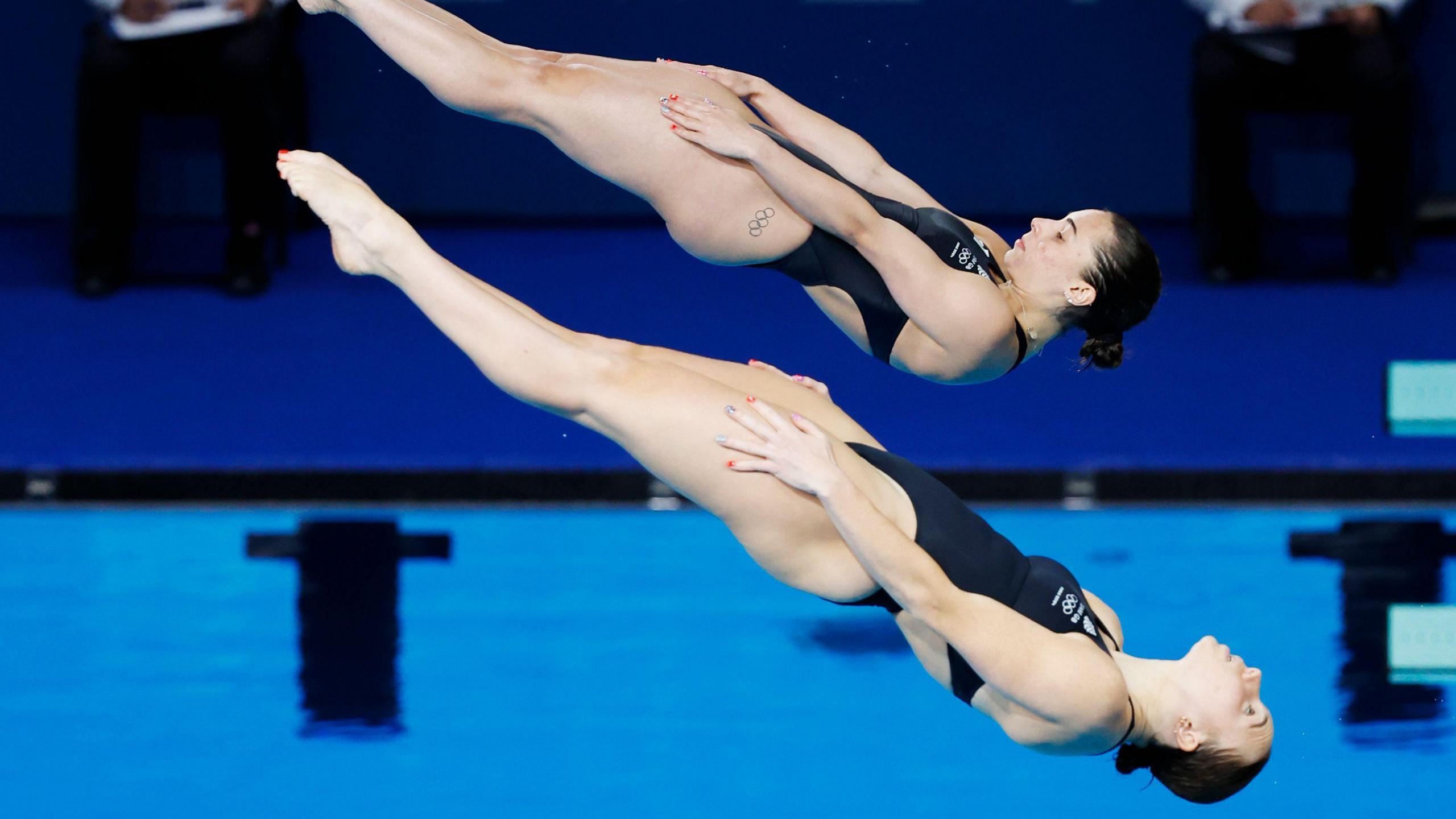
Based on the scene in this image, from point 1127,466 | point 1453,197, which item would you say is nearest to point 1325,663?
point 1127,466

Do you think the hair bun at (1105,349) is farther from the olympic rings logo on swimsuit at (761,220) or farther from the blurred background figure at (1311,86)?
the blurred background figure at (1311,86)

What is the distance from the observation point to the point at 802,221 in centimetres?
357

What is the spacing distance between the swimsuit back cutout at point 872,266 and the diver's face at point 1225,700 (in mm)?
734

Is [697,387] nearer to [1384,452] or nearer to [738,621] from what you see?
[738,621]

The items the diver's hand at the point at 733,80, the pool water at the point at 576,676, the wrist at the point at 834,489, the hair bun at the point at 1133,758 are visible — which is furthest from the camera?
the pool water at the point at 576,676

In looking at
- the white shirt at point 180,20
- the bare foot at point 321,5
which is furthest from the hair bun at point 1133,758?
the white shirt at point 180,20

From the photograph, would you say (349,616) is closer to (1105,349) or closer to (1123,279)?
(1105,349)

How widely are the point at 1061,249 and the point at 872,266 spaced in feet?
1.27

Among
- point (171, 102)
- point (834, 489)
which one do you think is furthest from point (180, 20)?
point (834, 489)

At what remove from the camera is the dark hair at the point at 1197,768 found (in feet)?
10.9

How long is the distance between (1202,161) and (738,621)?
289 centimetres

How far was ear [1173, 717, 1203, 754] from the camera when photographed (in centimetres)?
327

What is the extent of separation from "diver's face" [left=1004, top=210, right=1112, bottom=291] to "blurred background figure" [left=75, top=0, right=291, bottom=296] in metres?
3.70

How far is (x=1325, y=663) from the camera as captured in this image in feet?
15.4
